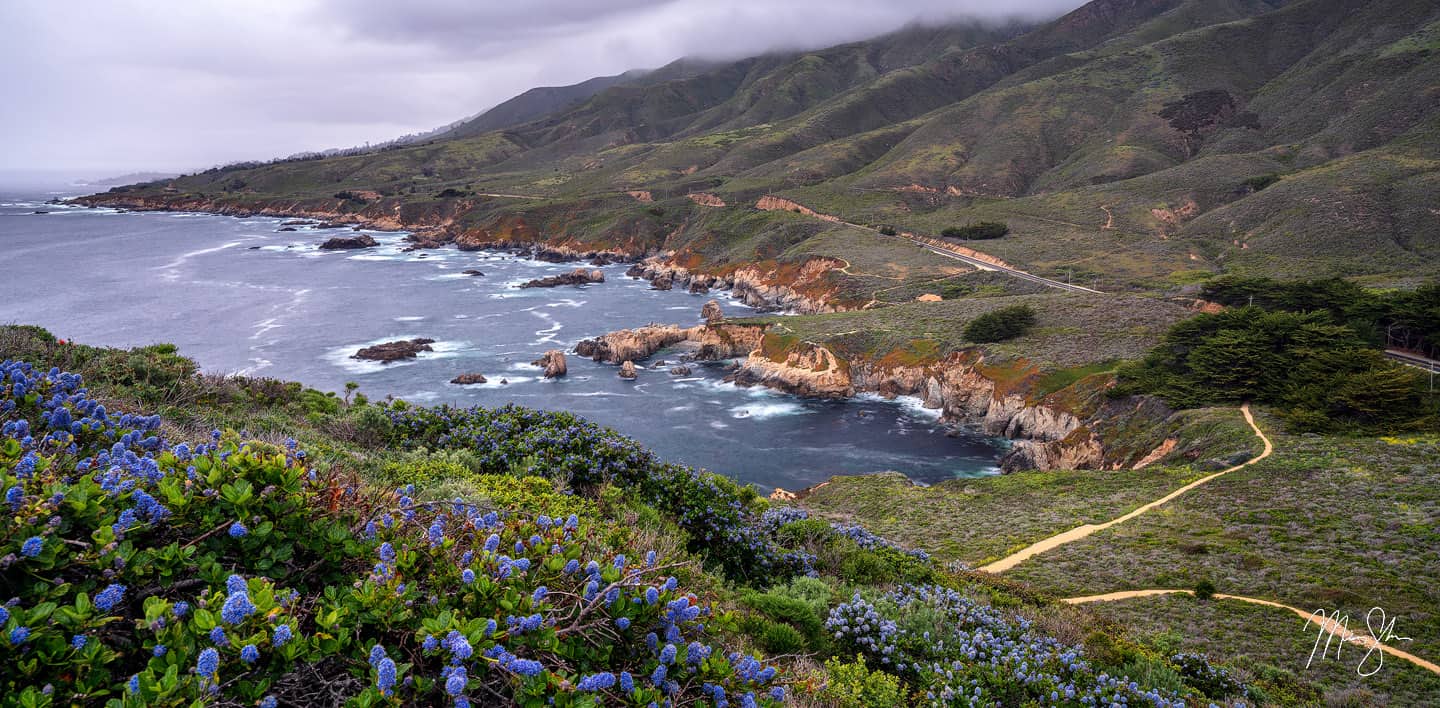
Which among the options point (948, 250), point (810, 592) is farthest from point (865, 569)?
point (948, 250)

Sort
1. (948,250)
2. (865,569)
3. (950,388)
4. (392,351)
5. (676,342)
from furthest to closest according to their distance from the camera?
(948,250) → (676,342) → (392,351) → (950,388) → (865,569)

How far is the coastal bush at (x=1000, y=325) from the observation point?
47156 mm

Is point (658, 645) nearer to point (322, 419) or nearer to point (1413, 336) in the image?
point (322, 419)

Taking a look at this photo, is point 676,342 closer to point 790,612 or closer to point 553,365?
point 553,365

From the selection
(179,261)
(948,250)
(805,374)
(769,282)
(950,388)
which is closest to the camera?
(950,388)

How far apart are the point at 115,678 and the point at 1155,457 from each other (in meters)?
35.6

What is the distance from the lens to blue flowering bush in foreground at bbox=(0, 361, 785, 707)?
2.75 meters

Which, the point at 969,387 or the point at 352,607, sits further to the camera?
the point at 969,387

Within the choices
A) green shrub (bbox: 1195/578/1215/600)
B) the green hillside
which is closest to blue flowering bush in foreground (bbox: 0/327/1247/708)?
green shrub (bbox: 1195/578/1215/600)

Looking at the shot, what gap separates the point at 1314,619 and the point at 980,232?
3108 inches

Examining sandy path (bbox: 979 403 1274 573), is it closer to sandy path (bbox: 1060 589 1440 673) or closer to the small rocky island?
sandy path (bbox: 1060 589 1440 673)

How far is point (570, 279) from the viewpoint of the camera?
89.4 meters

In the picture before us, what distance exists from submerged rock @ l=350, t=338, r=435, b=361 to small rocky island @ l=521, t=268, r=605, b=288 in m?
29.8

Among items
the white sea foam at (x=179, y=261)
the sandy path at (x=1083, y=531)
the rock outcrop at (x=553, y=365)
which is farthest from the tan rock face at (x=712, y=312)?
the white sea foam at (x=179, y=261)
